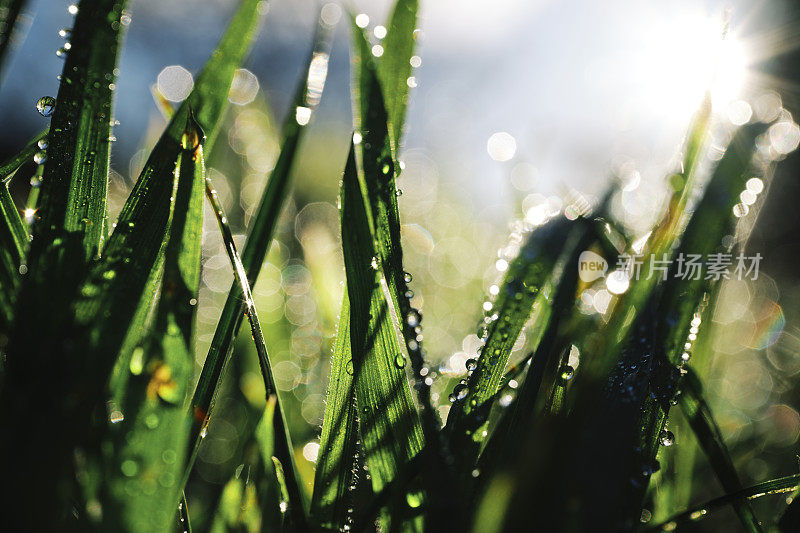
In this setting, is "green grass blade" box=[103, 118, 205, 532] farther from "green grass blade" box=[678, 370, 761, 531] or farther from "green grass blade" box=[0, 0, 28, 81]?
"green grass blade" box=[678, 370, 761, 531]

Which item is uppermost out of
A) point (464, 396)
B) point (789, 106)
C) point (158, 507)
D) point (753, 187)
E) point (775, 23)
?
point (775, 23)

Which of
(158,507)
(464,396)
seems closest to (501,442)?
(464,396)

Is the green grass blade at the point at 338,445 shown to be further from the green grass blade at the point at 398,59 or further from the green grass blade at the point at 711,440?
the green grass blade at the point at 711,440

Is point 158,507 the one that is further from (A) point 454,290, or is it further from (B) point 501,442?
(A) point 454,290

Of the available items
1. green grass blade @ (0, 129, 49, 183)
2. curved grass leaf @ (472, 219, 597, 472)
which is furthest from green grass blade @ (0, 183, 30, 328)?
curved grass leaf @ (472, 219, 597, 472)

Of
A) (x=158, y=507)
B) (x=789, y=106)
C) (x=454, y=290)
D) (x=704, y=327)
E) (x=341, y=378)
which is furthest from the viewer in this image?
(x=789, y=106)

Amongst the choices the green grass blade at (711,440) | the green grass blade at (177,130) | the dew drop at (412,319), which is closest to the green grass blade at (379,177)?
the dew drop at (412,319)
